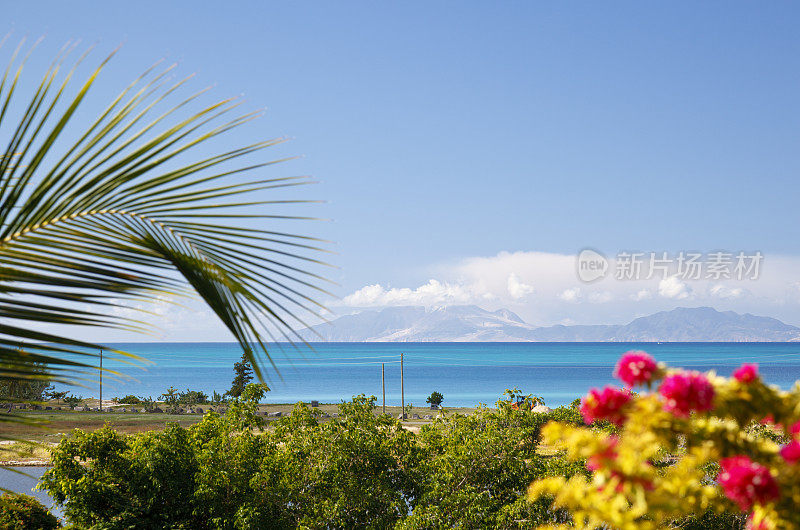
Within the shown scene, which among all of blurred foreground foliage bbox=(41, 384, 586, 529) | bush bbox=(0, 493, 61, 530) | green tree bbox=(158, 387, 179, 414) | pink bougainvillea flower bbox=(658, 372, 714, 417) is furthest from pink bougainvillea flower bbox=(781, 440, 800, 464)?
green tree bbox=(158, 387, 179, 414)

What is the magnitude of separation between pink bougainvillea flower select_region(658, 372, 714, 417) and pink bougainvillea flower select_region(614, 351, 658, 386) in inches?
2.1

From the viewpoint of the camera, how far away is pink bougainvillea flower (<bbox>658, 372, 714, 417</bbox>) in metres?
1.63

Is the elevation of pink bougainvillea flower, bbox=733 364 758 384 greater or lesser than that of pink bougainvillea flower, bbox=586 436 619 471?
greater

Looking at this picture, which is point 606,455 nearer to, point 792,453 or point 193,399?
point 792,453

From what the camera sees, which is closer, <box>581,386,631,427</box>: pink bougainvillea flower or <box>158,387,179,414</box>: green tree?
<box>581,386,631,427</box>: pink bougainvillea flower

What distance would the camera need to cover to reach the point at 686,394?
1.63 m

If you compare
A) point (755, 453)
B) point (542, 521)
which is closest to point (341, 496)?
point (542, 521)

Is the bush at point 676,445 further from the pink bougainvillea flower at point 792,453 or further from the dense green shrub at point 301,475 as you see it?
the dense green shrub at point 301,475

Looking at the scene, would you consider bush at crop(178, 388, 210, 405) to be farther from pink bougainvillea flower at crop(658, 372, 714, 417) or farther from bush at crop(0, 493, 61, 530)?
pink bougainvillea flower at crop(658, 372, 714, 417)

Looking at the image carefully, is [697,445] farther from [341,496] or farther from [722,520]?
[722,520]

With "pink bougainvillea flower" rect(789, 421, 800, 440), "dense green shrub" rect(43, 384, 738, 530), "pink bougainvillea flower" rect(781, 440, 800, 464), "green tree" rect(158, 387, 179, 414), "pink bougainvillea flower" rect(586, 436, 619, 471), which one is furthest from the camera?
"green tree" rect(158, 387, 179, 414)

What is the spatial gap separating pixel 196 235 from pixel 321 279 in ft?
1.19

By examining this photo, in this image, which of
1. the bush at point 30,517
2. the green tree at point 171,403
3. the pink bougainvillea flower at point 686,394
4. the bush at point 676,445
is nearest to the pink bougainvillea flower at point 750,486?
the bush at point 676,445

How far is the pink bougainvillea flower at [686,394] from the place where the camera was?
1633 mm
